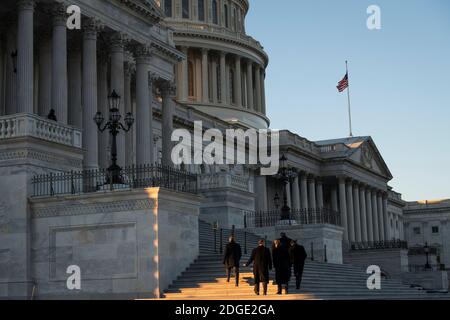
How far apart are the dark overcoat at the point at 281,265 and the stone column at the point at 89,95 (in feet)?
55.9

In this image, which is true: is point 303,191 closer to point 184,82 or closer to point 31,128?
point 184,82

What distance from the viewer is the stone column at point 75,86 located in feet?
144

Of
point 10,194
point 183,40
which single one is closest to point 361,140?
point 183,40

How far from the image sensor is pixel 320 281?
3203cm

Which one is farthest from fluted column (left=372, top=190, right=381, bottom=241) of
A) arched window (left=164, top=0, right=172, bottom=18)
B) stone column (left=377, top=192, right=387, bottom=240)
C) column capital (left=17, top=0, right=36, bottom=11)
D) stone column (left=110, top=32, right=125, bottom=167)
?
column capital (left=17, top=0, right=36, bottom=11)

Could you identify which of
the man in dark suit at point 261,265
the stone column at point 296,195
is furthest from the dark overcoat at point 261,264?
the stone column at point 296,195

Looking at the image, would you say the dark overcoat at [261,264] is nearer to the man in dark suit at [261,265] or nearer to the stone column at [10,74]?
the man in dark suit at [261,265]

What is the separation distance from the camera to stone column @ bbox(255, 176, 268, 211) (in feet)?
270

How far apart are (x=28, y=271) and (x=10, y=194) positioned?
9.45 ft

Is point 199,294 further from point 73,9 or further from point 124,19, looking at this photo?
point 124,19

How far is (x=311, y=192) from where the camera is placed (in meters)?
92.4

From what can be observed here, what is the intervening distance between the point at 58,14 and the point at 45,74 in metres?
4.12

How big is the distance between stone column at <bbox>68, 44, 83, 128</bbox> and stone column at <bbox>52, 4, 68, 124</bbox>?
4000 millimetres
